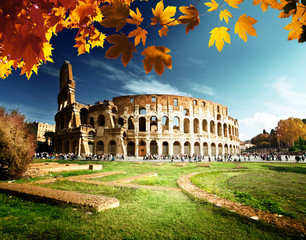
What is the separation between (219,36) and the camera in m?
1.41

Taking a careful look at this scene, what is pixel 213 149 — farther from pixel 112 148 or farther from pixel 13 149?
pixel 13 149

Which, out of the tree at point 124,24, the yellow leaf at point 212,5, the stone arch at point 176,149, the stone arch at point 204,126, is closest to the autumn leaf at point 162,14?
the tree at point 124,24

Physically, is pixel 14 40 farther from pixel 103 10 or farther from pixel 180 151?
pixel 180 151

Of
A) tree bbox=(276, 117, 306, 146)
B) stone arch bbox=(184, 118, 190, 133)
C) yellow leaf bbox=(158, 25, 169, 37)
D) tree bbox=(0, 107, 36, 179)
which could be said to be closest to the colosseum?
stone arch bbox=(184, 118, 190, 133)

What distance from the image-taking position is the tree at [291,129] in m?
52.3

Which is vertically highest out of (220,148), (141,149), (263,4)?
(263,4)

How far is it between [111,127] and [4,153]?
64.3 feet

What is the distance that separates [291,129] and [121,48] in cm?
7099

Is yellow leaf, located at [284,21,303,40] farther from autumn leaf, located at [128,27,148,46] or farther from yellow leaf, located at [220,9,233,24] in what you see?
autumn leaf, located at [128,27,148,46]

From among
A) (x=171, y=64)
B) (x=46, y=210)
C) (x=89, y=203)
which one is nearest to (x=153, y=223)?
(x=89, y=203)

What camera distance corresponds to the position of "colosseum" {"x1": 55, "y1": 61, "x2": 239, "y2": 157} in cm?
2552

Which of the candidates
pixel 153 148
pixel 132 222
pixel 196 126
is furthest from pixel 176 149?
pixel 132 222

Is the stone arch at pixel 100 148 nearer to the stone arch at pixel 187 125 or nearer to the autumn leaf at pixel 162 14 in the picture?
the stone arch at pixel 187 125

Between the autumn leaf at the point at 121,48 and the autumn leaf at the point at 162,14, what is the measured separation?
327 mm
